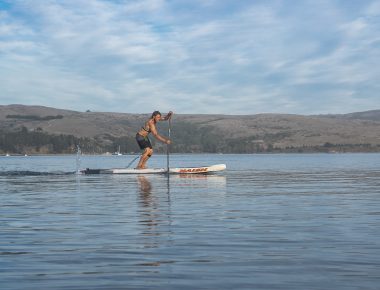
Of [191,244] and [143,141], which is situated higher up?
[143,141]

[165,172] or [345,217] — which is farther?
[165,172]

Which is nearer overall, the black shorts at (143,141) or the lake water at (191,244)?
the lake water at (191,244)

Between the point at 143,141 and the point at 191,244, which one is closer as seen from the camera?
the point at 191,244

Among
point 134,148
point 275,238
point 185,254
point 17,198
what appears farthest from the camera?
point 134,148

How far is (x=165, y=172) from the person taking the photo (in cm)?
3766

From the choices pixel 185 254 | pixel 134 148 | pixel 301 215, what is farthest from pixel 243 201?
pixel 134 148

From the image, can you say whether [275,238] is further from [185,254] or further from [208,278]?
[208,278]

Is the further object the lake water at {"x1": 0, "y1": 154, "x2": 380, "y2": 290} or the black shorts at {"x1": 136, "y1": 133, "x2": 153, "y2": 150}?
the black shorts at {"x1": 136, "y1": 133, "x2": 153, "y2": 150}

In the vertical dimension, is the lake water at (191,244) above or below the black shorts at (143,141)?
below

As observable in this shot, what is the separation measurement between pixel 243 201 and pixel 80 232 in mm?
7826

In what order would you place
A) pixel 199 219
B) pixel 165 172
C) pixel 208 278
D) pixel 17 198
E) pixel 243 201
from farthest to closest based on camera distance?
pixel 165 172
pixel 17 198
pixel 243 201
pixel 199 219
pixel 208 278

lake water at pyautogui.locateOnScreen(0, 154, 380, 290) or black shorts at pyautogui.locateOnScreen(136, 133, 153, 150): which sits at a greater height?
black shorts at pyautogui.locateOnScreen(136, 133, 153, 150)

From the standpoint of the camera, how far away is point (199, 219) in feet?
48.9

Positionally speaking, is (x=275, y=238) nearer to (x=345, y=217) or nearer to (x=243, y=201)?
(x=345, y=217)
